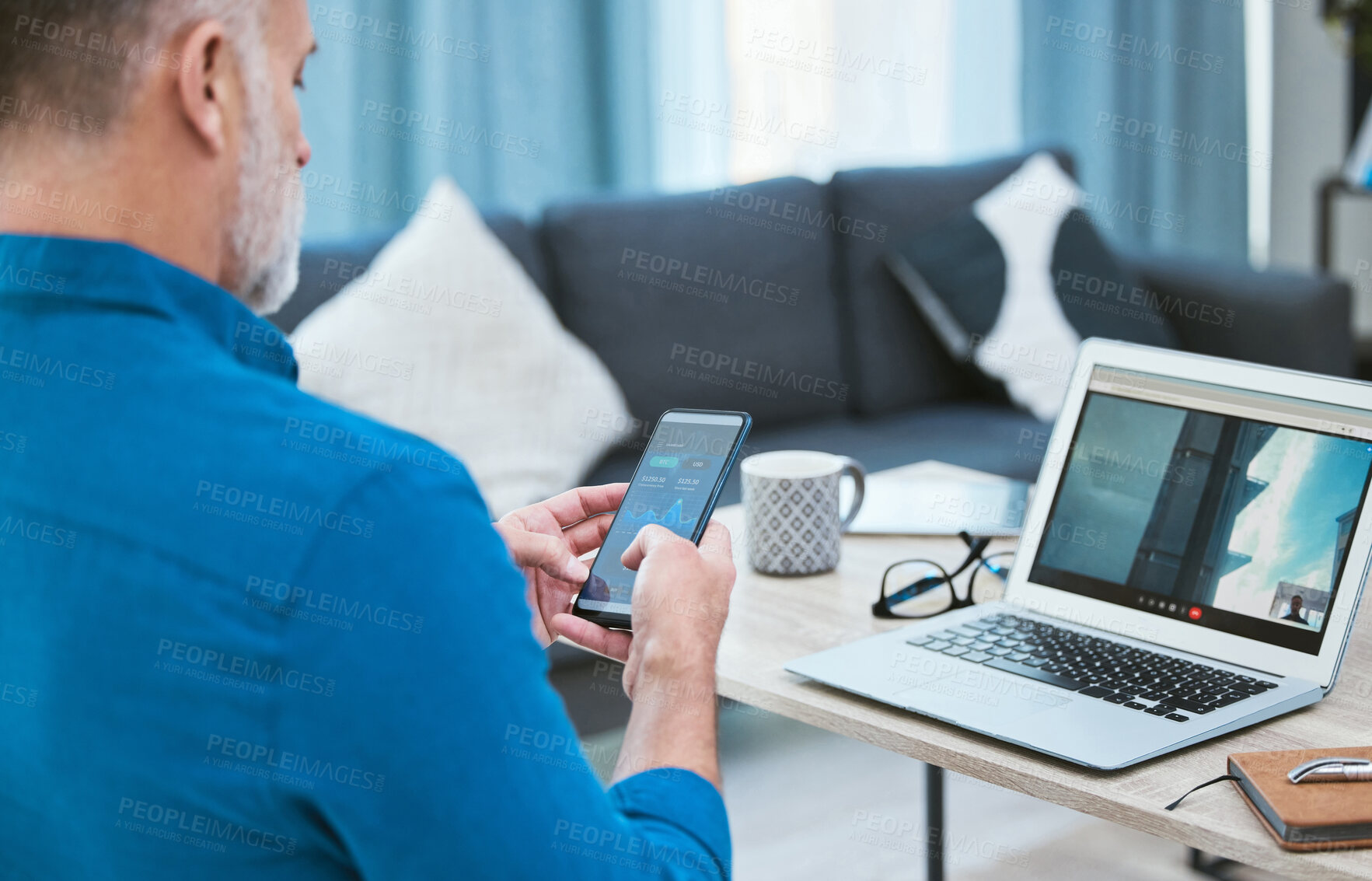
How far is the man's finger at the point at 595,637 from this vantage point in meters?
1.03

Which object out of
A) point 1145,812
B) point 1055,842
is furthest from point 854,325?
point 1145,812

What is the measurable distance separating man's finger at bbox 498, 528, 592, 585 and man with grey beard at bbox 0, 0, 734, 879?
1.26ft

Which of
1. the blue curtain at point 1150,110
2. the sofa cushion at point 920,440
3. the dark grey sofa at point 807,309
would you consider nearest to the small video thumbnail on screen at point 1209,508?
the sofa cushion at point 920,440

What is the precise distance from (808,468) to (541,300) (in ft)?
3.94

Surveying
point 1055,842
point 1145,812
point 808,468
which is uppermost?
point 808,468

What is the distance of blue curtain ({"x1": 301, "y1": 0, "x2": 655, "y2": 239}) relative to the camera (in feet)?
9.58

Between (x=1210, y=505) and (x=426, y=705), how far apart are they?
79 cm

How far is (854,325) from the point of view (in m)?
2.94

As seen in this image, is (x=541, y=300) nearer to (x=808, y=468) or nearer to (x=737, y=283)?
(x=737, y=283)

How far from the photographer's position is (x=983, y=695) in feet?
3.42

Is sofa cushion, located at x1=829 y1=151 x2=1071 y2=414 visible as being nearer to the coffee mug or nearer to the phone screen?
the coffee mug

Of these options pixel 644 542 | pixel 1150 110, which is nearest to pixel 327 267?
pixel 644 542

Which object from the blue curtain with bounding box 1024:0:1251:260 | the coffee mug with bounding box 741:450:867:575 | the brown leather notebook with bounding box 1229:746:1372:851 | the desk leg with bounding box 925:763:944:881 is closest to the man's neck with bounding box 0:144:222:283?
the brown leather notebook with bounding box 1229:746:1372:851

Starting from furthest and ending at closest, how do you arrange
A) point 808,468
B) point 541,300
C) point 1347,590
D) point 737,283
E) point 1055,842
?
point 737,283 < point 541,300 < point 1055,842 < point 808,468 < point 1347,590
